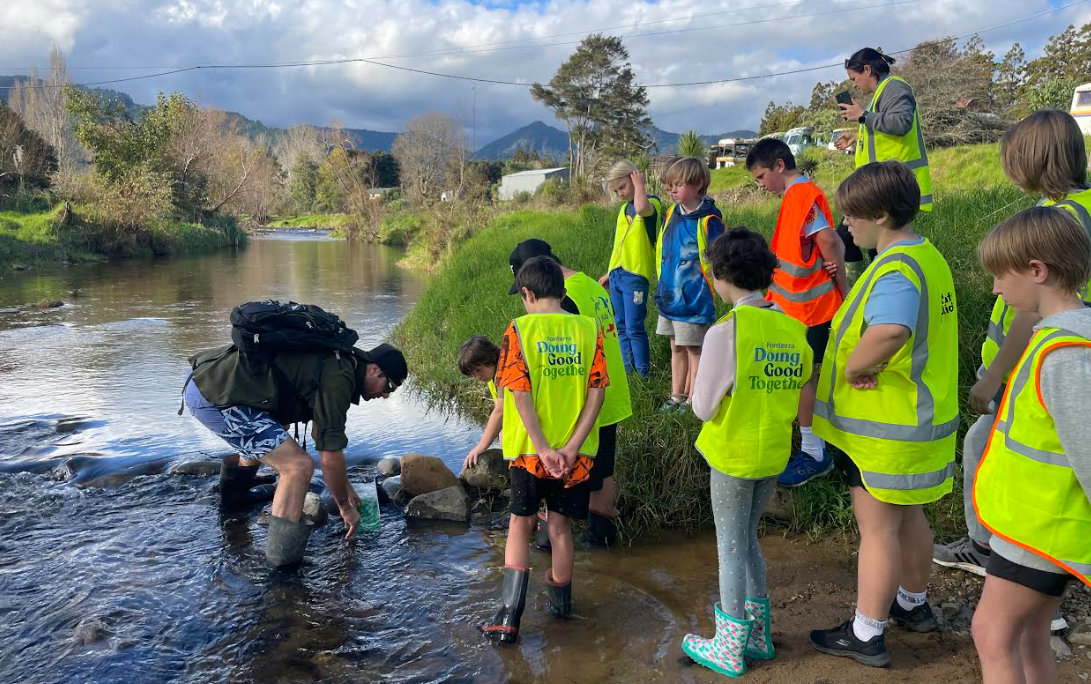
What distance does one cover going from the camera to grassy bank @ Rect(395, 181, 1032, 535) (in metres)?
4.57

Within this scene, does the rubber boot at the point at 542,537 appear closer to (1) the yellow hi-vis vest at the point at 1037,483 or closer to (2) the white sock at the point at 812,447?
(2) the white sock at the point at 812,447

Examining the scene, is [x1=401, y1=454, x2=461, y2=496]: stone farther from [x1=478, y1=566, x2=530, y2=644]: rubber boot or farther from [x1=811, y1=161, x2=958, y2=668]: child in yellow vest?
[x1=811, y1=161, x2=958, y2=668]: child in yellow vest

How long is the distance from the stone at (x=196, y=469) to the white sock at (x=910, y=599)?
500 centimetres

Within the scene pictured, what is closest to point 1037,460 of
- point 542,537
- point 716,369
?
point 716,369

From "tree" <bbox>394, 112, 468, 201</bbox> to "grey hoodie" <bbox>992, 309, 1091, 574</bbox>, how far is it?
31616mm

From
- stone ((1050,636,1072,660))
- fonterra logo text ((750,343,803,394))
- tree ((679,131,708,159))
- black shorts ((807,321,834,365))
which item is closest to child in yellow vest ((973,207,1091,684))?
fonterra logo text ((750,343,803,394))

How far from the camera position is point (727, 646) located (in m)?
2.99

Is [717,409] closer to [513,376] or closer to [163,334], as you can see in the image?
[513,376]

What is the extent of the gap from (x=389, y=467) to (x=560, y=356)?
3.22 metres

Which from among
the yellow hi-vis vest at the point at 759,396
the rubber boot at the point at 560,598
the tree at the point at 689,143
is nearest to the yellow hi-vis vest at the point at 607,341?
the rubber boot at the point at 560,598

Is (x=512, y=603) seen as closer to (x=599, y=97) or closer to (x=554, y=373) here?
(x=554, y=373)

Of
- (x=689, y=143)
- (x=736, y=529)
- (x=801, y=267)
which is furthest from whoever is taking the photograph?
(x=689, y=143)

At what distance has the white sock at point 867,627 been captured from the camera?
9.59 feet

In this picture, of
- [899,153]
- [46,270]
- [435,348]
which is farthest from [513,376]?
[46,270]
